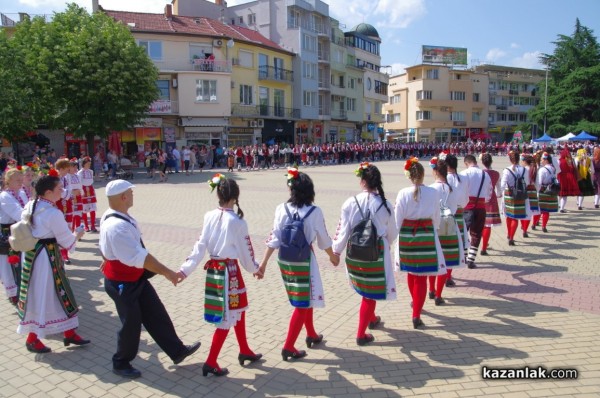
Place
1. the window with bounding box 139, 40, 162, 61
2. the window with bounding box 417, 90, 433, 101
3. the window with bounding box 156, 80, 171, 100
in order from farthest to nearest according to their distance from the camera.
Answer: the window with bounding box 417, 90, 433, 101
the window with bounding box 156, 80, 171, 100
the window with bounding box 139, 40, 162, 61

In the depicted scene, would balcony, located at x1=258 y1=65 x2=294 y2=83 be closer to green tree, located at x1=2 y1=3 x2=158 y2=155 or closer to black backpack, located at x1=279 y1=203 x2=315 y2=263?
green tree, located at x1=2 y1=3 x2=158 y2=155

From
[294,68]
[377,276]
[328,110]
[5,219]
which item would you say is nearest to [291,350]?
[377,276]

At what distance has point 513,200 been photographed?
29.7 ft

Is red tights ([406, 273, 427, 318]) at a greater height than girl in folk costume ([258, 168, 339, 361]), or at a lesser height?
lesser

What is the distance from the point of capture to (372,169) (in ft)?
15.5

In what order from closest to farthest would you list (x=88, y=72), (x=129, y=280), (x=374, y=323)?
(x=129, y=280) → (x=374, y=323) → (x=88, y=72)

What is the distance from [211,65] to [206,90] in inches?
77.6

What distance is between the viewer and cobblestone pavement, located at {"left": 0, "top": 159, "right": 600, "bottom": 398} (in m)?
4.03

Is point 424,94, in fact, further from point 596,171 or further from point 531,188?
point 531,188

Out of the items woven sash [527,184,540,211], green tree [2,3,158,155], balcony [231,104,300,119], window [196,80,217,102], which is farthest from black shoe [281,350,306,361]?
balcony [231,104,300,119]

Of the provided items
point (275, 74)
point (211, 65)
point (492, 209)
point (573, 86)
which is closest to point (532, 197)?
point (492, 209)

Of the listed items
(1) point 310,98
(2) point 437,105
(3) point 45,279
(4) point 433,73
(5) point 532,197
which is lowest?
(3) point 45,279

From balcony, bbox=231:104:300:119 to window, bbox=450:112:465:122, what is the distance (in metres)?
32.7

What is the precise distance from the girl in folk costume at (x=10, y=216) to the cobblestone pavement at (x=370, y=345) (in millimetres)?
439
